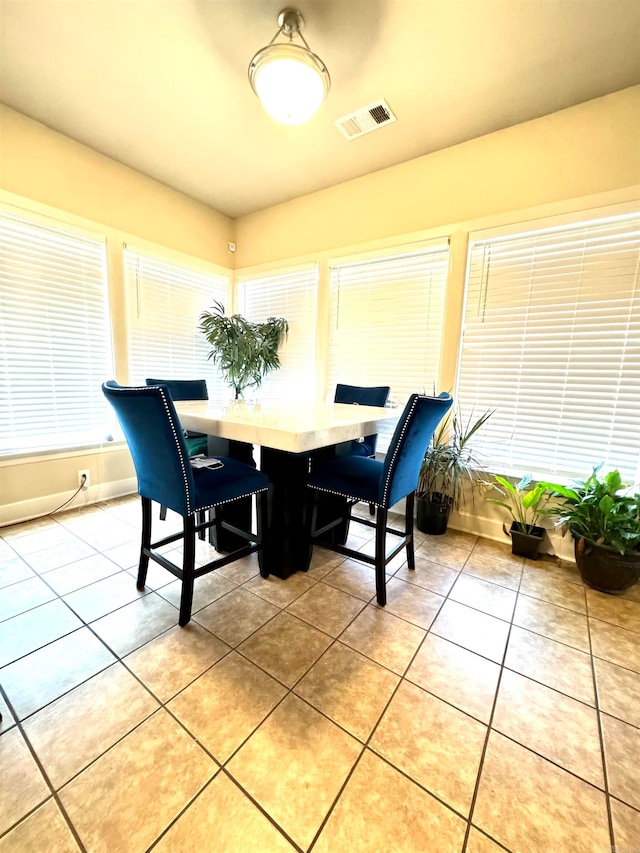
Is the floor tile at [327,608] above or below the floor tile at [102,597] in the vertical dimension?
above

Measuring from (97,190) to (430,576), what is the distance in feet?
12.4

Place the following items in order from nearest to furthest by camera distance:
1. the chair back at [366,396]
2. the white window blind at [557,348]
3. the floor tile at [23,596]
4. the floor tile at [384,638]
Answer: the floor tile at [384,638], the floor tile at [23,596], the white window blind at [557,348], the chair back at [366,396]

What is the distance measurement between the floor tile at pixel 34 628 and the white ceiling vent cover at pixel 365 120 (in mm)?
3283

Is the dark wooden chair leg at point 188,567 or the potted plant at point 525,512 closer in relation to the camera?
the dark wooden chair leg at point 188,567

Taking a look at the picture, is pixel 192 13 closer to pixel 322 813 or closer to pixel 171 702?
pixel 171 702

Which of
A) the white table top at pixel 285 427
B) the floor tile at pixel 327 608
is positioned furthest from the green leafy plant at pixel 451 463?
the floor tile at pixel 327 608

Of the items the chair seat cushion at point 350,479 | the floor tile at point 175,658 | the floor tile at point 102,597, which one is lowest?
the floor tile at point 175,658

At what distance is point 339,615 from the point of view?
160 centimetres

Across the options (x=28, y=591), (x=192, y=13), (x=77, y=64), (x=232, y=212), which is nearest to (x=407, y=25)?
(x=192, y=13)

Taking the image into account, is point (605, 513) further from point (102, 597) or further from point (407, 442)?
point (102, 597)

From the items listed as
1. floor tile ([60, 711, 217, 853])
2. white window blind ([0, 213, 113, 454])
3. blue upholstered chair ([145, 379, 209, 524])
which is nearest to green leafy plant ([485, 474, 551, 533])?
floor tile ([60, 711, 217, 853])

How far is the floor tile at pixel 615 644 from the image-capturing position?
4.56 ft

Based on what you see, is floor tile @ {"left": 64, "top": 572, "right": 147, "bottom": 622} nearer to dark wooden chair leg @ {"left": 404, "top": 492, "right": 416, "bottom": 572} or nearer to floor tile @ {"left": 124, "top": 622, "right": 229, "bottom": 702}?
→ floor tile @ {"left": 124, "top": 622, "right": 229, "bottom": 702}

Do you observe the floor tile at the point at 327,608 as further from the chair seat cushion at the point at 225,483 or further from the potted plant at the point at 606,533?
the potted plant at the point at 606,533
